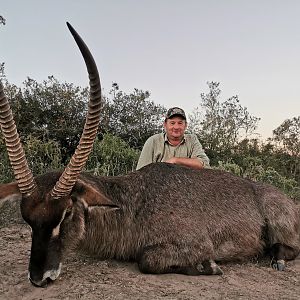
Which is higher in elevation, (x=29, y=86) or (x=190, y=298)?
(x=29, y=86)

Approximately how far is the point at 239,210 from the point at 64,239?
2.43 metres

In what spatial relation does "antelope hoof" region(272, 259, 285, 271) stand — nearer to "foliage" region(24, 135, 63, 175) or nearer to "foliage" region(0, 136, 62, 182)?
"foliage" region(0, 136, 62, 182)

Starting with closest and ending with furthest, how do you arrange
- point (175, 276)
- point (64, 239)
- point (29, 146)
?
point (64, 239)
point (175, 276)
point (29, 146)

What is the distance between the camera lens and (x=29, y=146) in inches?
412

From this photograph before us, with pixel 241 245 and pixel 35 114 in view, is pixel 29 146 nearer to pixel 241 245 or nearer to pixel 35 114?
pixel 35 114

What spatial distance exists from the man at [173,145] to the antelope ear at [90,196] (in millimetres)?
2903

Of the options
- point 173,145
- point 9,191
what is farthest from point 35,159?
point 9,191

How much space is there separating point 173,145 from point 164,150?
7.1 inches

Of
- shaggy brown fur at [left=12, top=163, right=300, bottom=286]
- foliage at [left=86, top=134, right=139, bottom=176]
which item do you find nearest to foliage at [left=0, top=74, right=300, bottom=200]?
foliage at [left=86, top=134, right=139, bottom=176]

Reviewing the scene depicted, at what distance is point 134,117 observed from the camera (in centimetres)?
1653

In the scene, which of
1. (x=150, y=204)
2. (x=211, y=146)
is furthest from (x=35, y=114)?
(x=150, y=204)

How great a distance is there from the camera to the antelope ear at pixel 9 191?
15.2 ft

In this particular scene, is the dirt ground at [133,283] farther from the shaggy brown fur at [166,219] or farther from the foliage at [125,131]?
the foliage at [125,131]

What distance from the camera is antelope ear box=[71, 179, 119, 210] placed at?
15.1ft
